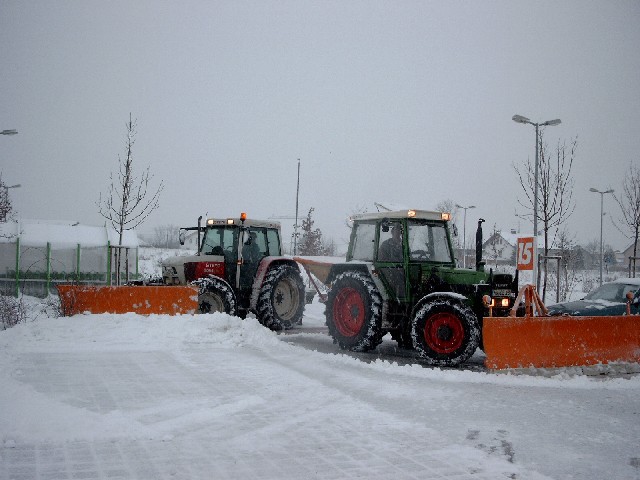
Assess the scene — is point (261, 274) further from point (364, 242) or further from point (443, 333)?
point (443, 333)

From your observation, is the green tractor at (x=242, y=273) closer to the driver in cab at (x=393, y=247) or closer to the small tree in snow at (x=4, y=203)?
the driver in cab at (x=393, y=247)

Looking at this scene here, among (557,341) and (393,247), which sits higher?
(393,247)

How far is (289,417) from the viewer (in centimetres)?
586

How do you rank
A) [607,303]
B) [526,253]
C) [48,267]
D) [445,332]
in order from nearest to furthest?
1. [445,332]
2. [526,253]
3. [607,303]
4. [48,267]

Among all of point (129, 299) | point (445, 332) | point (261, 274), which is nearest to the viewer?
point (445, 332)

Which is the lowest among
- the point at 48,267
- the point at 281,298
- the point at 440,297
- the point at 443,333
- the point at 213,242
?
the point at 443,333

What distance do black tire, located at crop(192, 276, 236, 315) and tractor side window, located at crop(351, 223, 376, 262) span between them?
276 centimetres

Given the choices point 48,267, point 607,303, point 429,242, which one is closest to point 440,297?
point 429,242

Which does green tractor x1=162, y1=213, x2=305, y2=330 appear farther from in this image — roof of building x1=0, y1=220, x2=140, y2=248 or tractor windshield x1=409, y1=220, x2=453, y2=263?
roof of building x1=0, y1=220, x2=140, y2=248

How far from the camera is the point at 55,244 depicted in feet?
86.2

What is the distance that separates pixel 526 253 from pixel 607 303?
281cm

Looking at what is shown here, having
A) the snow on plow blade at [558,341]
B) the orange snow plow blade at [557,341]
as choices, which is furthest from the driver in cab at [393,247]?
the snow on plow blade at [558,341]

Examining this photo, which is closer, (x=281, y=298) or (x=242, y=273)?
(x=242, y=273)

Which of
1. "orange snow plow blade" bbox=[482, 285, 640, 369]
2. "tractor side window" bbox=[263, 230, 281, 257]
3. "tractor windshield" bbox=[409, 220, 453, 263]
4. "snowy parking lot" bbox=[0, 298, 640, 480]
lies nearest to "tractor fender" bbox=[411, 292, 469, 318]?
"orange snow plow blade" bbox=[482, 285, 640, 369]
